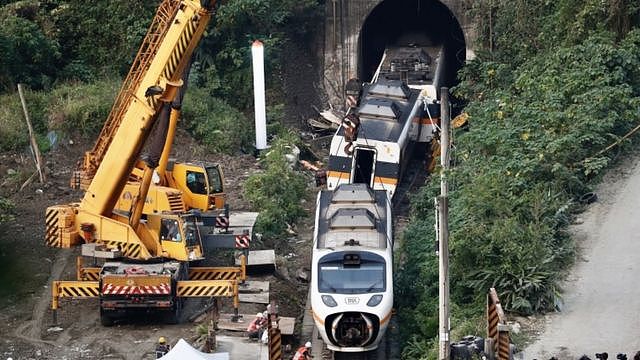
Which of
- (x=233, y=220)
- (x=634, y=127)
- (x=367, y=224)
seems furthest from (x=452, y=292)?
(x=634, y=127)

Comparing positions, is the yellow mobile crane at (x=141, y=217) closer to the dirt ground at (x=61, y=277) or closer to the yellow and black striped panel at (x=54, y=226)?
the yellow and black striped panel at (x=54, y=226)

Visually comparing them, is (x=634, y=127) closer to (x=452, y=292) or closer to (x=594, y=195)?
(x=594, y=195)

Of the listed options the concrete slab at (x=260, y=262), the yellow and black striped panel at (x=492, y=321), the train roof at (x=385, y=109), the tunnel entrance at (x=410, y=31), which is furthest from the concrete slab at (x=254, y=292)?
the tunnel entrance at (x=410, y=31)

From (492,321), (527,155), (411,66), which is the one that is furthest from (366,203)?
(411,66)

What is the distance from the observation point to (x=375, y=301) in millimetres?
23000

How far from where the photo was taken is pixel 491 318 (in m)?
21.5

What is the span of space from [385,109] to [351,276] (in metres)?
11.1

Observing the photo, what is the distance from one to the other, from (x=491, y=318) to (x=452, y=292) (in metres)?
3.41

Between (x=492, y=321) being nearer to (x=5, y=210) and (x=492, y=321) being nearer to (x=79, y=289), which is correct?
(x=79, y=289)

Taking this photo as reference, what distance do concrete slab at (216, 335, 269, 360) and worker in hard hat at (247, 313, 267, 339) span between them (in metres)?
0.16

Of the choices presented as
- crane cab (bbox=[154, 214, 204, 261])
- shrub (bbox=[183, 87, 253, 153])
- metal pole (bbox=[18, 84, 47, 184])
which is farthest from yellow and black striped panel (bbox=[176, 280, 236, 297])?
shrub (bbox=[183, 87, 253, 153])

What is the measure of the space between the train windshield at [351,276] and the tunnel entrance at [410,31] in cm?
2157

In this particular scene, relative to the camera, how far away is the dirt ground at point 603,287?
850 inches

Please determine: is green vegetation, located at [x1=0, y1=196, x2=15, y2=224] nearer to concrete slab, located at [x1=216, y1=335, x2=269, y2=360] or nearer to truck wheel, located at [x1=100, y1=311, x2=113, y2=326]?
truck wheel, located at [x1=100, y1=311, x2=113, y2=326]
